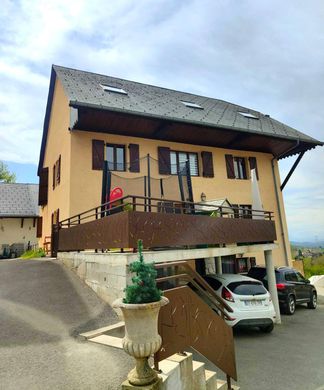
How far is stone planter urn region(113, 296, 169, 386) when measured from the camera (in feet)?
10.1

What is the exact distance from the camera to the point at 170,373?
11.3 ft

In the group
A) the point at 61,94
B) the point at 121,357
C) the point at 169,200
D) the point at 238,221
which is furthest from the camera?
the point at 61,94

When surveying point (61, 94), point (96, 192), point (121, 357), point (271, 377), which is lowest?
point (271, 377)

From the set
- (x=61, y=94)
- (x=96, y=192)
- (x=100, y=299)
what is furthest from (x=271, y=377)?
(x=61, y=94)

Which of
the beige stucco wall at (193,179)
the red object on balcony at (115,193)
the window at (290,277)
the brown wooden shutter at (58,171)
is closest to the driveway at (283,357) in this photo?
the window at (290,277)

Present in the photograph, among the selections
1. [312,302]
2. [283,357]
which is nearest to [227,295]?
[283,357]

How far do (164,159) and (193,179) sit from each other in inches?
76.0

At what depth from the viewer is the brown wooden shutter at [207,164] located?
15.7 m

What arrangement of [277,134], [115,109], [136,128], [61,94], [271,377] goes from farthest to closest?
[277,134] → [61,94] → [136,128] → [115,109] → [271,377]

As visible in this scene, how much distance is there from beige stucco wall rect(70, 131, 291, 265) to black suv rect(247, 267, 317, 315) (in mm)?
4264

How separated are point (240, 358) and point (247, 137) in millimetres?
12443

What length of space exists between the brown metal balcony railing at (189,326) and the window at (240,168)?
12662mm

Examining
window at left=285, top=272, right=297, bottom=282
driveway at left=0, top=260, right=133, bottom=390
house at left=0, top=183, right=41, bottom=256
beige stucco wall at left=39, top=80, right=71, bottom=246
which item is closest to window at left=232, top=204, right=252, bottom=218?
window at left=285, top=272, right=297, bottom=282

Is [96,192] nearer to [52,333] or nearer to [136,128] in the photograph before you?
[136,128]
